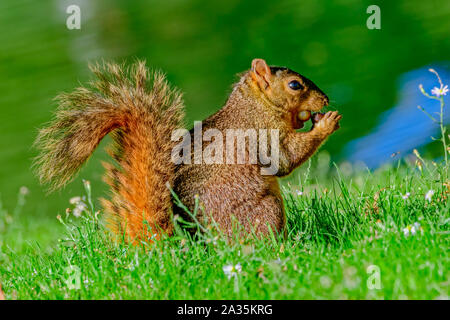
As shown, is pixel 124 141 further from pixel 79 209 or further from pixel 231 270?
pixel 231 270

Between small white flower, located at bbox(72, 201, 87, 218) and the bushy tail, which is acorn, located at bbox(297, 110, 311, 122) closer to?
the bushy tail

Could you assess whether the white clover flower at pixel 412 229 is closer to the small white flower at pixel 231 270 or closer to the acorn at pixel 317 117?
the small white flower at pixel 231 270

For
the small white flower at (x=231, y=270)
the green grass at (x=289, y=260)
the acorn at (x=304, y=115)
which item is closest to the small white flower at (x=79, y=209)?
the green grass at (x=289, y=260)

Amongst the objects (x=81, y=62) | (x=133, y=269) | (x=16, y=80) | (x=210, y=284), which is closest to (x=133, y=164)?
(x=133, y=269)

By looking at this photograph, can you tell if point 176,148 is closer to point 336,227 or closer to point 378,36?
point 336,227

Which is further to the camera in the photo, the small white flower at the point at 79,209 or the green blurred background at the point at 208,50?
the green blurred background at the point at 208,50

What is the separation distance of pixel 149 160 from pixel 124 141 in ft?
0.55

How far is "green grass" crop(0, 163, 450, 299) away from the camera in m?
2.14

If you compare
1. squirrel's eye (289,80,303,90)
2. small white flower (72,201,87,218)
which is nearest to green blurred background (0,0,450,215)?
small white flower (72,201,87,218)

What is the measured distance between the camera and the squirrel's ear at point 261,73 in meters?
3.20

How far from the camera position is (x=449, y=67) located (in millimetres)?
7242

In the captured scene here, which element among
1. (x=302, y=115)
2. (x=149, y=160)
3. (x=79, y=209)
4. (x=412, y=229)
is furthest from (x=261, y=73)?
(x=412, y=229)

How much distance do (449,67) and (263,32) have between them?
3.47m

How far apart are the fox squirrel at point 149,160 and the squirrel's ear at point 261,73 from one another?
171 millimetres
